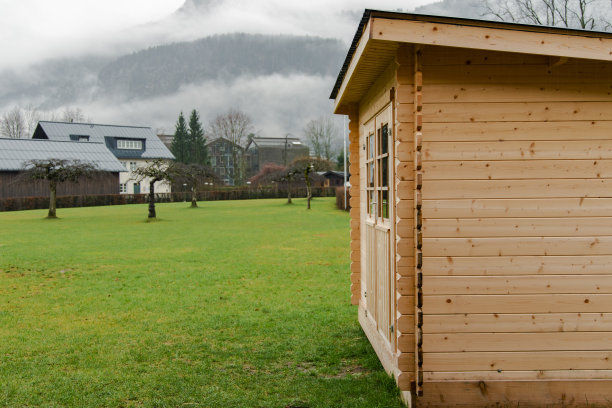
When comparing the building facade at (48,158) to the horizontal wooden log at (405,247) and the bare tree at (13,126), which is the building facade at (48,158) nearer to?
the bare tree at (13,126)

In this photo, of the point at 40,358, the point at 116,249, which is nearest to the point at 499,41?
the point at 40,358

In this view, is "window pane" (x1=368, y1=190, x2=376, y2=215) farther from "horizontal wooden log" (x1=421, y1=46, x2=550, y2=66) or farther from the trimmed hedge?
the trimmed hedge

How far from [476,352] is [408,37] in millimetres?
2468

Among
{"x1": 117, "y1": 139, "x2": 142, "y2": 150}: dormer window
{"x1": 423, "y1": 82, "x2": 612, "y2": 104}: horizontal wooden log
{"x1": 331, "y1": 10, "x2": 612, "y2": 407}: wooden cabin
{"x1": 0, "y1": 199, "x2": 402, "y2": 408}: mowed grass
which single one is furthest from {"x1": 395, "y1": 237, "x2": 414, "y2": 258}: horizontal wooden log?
{"x1": 117, "y1": 139, "x2": 142, "y2": 150}: dormer window

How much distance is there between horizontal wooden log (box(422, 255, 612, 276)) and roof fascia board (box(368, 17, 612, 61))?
1.53 m

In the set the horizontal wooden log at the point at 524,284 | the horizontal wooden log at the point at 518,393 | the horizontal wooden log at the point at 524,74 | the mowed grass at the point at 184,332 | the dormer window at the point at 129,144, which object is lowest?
the mowed grass at the point at 184,332

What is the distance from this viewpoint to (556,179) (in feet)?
14.6

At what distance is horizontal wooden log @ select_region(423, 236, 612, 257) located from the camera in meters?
4.45

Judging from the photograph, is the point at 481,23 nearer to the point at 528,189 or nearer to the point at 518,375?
the point at 528,189

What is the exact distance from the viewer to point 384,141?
5.21m

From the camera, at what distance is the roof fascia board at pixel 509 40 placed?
4.15 metres

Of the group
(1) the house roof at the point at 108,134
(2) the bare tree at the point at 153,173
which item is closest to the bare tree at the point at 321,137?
(1) the house roof at the point at 108,134

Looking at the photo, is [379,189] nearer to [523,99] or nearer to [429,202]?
[429,202]

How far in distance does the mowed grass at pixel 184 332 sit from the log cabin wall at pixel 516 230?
0.98 metres
